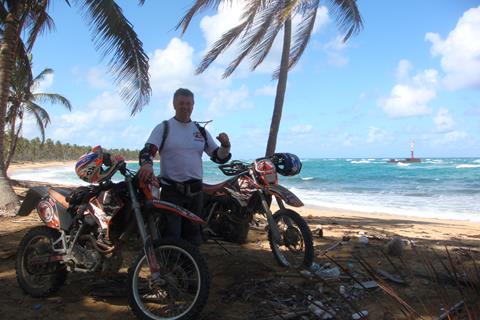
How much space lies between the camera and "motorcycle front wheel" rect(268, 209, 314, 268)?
171 inches

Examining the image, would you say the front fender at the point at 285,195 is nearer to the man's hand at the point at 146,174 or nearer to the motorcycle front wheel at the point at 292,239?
the motorcycle front wheel at the point at 292,239

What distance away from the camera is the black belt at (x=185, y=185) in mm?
3789

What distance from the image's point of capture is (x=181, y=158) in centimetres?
378

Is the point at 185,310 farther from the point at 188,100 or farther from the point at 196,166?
the point at 188,100

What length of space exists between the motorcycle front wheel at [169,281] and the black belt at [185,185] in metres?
0.79

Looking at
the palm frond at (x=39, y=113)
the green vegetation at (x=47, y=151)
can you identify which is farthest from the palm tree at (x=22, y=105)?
the green vegetation at (x=47, y=151)

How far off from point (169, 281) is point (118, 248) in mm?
545

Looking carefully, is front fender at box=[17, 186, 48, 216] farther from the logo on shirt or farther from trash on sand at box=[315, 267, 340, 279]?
trash on sand at box=[315, 267, 340, 279]

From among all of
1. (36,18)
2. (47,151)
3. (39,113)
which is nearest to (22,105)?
(39,113)

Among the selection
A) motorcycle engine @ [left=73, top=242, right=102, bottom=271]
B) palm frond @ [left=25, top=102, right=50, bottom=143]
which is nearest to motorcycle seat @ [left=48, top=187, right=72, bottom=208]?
motorcycle engine @ [left=73, top=242, right=102, bottom=271]

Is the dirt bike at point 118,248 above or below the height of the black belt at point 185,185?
below

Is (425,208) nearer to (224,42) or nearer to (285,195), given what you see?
(224,42)

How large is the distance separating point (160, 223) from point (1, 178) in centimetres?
557

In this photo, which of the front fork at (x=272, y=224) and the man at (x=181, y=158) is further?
the front fork at (x=272, y=224)
